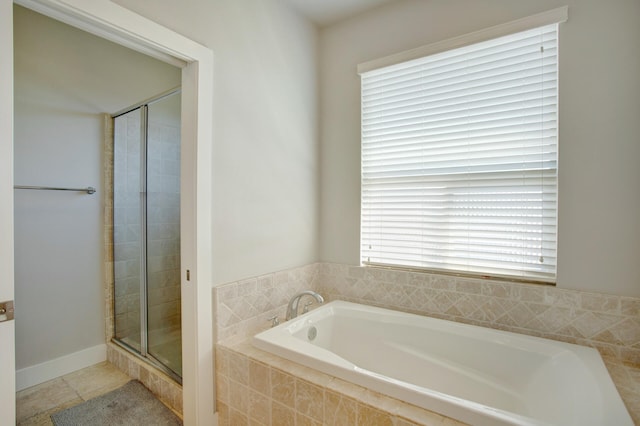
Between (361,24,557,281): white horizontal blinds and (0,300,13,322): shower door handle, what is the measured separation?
1908 mm

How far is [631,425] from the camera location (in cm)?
104

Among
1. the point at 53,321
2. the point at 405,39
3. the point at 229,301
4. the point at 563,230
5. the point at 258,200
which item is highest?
the point at 405,39

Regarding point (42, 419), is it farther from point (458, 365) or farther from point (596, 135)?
point (596, 135)

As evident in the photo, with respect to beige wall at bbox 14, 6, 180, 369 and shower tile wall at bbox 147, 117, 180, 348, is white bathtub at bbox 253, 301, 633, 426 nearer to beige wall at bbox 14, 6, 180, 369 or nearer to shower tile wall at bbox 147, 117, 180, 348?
shower tile wall at bbox 147, 117, 180, 348

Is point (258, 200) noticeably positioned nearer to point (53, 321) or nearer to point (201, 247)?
point (201, 247)

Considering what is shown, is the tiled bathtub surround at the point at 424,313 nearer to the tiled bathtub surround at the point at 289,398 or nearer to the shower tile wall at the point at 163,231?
the tiled bathtub surround at the point at 289,398

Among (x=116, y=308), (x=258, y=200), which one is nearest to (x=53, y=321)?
(x=116, y=308)

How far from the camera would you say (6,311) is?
1.11 m

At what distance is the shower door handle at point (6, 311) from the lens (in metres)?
1.10

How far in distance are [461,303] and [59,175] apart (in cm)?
294

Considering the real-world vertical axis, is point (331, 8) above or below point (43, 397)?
above

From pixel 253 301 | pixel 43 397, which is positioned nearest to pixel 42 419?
pixel 43 397

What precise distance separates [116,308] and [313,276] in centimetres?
164

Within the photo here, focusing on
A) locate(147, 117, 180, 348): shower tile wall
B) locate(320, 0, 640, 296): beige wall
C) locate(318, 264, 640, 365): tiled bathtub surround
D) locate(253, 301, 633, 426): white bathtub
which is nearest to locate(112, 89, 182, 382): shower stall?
locate(147, 117, 180, 348): shower tile wall
